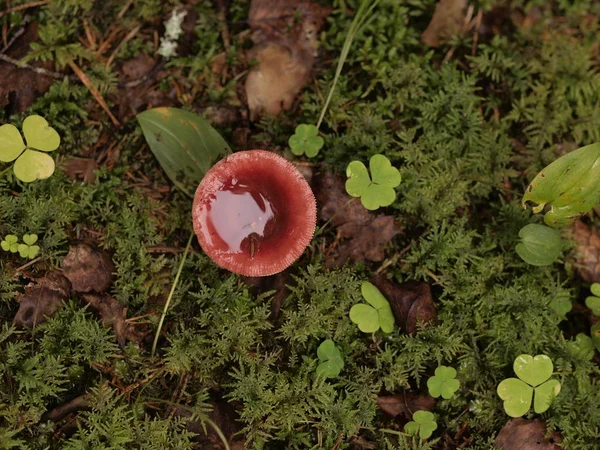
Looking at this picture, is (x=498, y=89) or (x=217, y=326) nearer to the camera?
(x=217, y=326)

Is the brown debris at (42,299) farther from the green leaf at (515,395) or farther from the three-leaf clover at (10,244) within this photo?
the green leaf at (515,395)

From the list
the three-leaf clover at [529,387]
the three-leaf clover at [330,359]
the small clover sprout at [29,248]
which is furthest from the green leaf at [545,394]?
the small clover sprout at [29,248]

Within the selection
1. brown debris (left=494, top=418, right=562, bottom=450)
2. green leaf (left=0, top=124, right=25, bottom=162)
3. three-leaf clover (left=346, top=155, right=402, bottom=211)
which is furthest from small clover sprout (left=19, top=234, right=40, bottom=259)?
brown debris (left=494, top=418, right=562, bottom=450)

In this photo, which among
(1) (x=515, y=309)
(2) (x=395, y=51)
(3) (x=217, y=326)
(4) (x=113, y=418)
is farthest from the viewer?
(2) (x=395, y=51)

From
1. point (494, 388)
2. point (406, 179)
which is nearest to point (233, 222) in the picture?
point (406, 179)

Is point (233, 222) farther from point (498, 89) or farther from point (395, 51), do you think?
point (498, 89)

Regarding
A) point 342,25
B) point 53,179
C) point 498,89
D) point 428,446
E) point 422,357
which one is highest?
point 342,25

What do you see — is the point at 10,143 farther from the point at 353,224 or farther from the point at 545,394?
the point at 545,394
